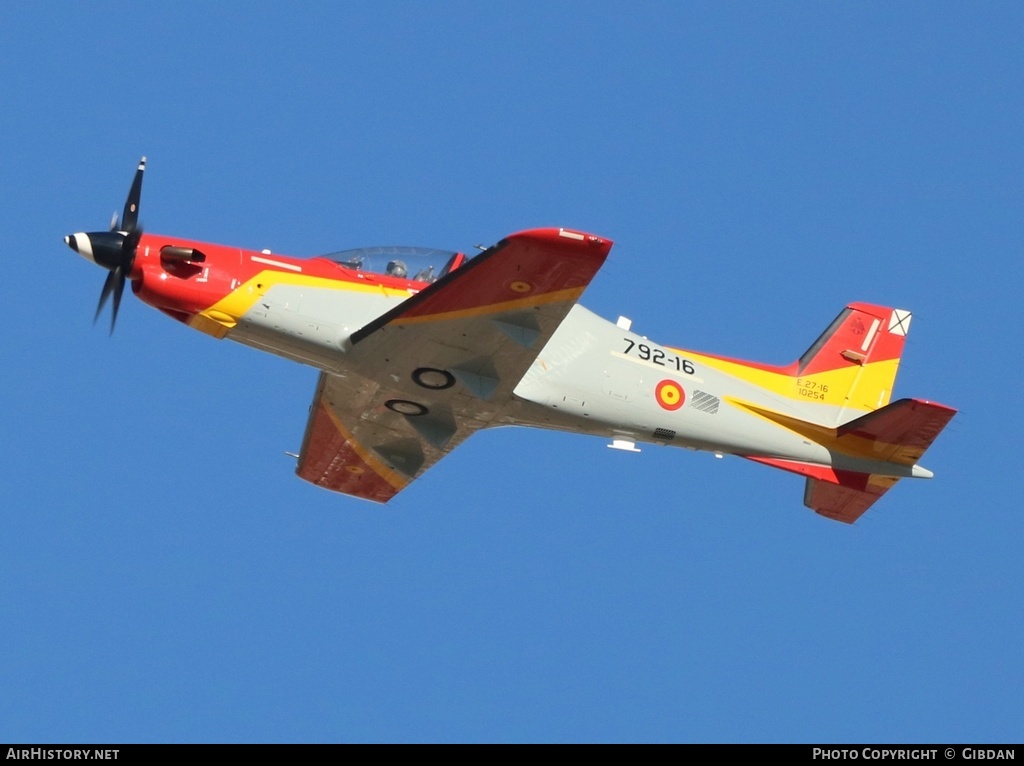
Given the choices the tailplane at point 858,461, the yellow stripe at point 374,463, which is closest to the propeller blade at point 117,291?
the yellow stripe at point 374,463

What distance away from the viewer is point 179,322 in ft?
69.7

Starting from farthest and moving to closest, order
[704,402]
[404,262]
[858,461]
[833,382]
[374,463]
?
[374,463]
[833,382]
[858,461]
[704,402]
[404,262]

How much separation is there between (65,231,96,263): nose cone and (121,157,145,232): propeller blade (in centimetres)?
64

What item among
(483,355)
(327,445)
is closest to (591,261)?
(483,355)

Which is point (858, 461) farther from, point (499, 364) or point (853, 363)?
point (499, 364)

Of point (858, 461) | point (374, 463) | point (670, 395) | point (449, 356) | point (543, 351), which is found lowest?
point (858, 461)

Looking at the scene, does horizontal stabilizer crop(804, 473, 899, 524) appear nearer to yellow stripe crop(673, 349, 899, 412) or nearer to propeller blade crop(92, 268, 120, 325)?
yellow stripe crop(673, 349, 899, 412)

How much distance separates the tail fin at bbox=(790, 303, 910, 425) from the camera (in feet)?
80.8

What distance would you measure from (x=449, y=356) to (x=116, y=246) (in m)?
4.91

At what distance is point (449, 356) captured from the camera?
838 inches

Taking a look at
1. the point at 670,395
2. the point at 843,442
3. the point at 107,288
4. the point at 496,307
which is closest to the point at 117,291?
the point at 107,288

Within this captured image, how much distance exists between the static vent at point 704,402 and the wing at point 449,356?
3.05m
